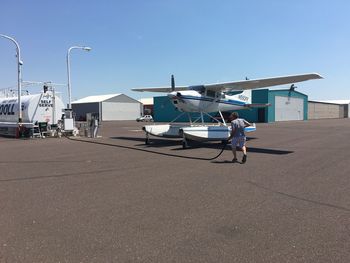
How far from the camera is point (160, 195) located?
6.66 m

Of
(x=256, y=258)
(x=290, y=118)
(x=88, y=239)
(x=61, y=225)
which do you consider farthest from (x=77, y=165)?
(x=290, y=118)

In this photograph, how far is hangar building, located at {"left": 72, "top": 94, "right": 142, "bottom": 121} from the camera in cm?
7766

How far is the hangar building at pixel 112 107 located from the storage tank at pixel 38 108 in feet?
168

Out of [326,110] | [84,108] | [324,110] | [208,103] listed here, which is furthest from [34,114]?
[326,110]

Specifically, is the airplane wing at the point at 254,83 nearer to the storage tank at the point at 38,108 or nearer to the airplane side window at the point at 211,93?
the airplane side window at the point at 211,93

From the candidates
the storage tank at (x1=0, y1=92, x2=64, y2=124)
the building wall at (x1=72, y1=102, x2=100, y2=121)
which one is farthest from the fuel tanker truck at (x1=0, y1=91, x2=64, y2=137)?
the building wall at (x1=72, y1=102, x2=100, y2=121)

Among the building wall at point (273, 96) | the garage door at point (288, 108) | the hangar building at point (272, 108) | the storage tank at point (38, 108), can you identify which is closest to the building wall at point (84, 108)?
the hangar building at point (272, 108)

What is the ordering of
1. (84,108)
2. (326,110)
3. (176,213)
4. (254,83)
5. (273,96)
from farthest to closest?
1. (326,110)
2. (84,108)
3. (273,96)
4. (254,83)
5. (176,213)

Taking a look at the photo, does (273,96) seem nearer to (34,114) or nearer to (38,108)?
(38,108)

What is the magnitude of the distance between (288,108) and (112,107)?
128 ft

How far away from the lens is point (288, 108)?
2480 inches

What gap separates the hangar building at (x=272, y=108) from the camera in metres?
55.6

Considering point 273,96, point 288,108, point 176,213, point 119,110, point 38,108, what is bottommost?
point 176,213

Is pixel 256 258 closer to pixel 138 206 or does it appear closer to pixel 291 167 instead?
pixel 138 206
